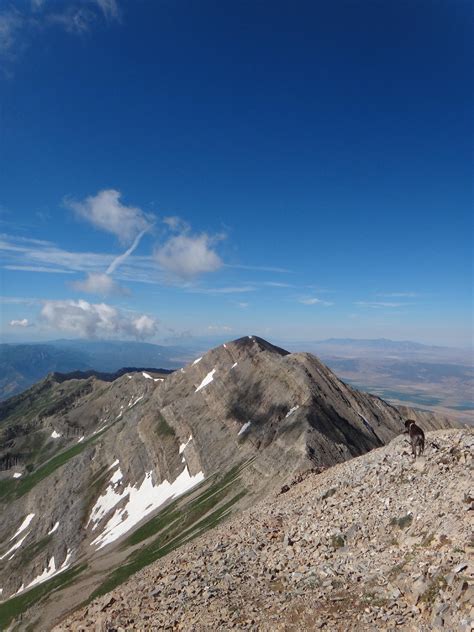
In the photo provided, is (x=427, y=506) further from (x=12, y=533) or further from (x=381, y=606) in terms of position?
(x=12, y=533)

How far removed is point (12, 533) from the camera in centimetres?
15062

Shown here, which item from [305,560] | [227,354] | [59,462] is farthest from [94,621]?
[59,462]

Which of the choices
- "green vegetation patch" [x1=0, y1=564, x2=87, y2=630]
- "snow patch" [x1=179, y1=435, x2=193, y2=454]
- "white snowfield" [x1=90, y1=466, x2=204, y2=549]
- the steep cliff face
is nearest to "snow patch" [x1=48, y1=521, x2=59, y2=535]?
the steep cliff face

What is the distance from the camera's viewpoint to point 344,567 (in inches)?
841

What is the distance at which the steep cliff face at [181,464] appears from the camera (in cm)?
8175

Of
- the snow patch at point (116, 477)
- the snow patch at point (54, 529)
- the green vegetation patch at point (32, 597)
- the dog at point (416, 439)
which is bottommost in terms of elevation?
the snow patch at point (54, 529)

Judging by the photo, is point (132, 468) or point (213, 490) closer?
point (213, 490)

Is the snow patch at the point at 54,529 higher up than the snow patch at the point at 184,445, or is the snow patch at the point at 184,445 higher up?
the snow patch at the point at 184,445

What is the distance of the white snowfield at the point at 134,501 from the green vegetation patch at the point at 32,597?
13.4 metres

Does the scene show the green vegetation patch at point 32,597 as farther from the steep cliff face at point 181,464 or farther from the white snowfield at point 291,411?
the white snowfield at point 291,411

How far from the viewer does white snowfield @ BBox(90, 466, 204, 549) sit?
109 meters

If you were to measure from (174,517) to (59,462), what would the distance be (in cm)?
13026

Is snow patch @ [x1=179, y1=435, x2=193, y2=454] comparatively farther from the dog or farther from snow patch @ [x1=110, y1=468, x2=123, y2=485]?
the dog

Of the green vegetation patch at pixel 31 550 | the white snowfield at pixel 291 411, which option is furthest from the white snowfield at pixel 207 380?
the green vegetation patch at pixel 31 550
